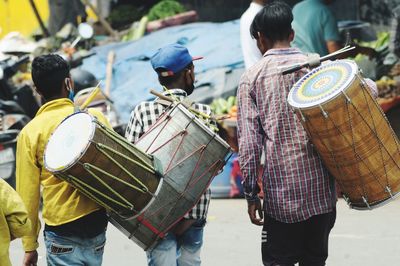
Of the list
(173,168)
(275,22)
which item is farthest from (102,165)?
(275,22)

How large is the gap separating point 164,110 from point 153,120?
0.36 ft

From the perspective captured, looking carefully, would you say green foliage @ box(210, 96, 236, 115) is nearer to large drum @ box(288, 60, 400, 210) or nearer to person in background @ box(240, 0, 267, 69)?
person in background @ box(240, 0, 267, 69)

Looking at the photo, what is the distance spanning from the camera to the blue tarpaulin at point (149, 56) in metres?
12.2

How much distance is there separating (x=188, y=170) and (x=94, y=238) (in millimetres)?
539

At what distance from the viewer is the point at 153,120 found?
4746 millimetres

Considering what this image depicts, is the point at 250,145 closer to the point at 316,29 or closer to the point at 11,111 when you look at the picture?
the point at 316,29

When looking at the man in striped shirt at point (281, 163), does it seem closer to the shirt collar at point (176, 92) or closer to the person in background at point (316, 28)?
the shirt collar at point (176, 92)

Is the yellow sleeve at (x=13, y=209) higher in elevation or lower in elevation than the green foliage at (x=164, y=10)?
higher

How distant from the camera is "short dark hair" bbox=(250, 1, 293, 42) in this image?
189 inches

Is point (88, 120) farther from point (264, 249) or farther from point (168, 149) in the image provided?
point (264, 249)

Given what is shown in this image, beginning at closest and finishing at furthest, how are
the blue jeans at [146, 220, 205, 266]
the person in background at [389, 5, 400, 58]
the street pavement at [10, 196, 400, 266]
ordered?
the blue jeans at [146, 220, 205, 266] → the street pavement at [10, 196, 400, 266] → the person in background at [389, 5, 400, 58]

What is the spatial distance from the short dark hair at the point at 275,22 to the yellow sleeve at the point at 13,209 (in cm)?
152

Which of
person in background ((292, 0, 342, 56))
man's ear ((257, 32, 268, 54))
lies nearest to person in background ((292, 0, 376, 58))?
person in background ((292, 0, 342, 56))

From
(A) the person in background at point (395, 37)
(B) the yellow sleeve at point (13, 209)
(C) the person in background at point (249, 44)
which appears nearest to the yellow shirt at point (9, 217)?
(B) the yellow sleeve at point (13, 209)
